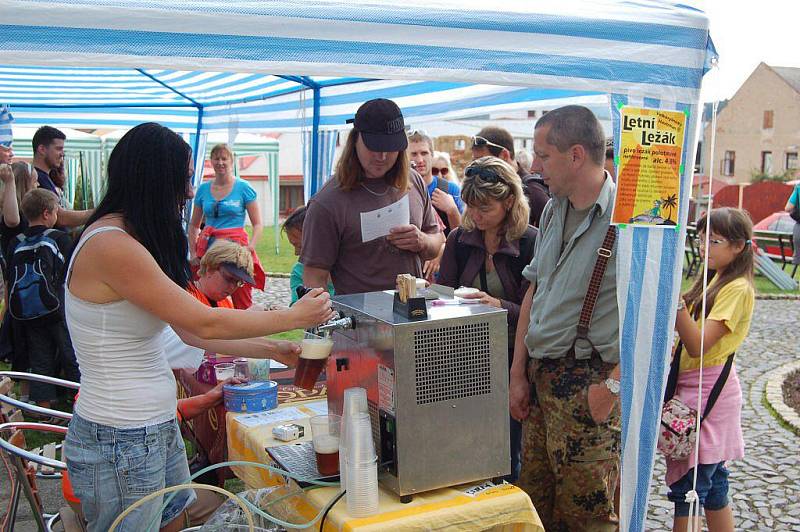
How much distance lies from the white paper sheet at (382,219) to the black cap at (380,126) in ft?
0.83

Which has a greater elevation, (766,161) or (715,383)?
(766,161)

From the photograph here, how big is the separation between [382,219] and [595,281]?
91cm

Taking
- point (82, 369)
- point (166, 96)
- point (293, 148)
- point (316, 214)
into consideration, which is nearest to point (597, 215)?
point (316, 214)

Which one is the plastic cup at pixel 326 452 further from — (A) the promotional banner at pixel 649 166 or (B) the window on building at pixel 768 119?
(B) the window on building at pixel 768 119

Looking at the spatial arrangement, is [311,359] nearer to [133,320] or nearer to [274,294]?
[133,320]

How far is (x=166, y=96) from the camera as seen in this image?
9398 mm

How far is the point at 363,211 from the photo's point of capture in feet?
9.55

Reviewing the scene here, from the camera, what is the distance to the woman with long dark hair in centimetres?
182

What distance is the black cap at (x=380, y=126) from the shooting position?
9.18 feet

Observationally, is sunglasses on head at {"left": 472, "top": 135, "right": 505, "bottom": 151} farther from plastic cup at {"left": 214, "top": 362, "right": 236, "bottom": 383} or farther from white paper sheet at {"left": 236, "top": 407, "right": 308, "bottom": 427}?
white paper sheet at {"left": 236, "top": 407, "right": 308, "bottom": 427}

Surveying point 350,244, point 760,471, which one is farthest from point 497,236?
point 760,471

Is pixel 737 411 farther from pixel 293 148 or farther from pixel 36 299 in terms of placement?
pixel 293 148

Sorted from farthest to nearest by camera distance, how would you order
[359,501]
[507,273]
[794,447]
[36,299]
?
Result: [36,299] → [794,447] → [507,273] → [359,501]

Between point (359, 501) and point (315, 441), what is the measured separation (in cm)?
25
